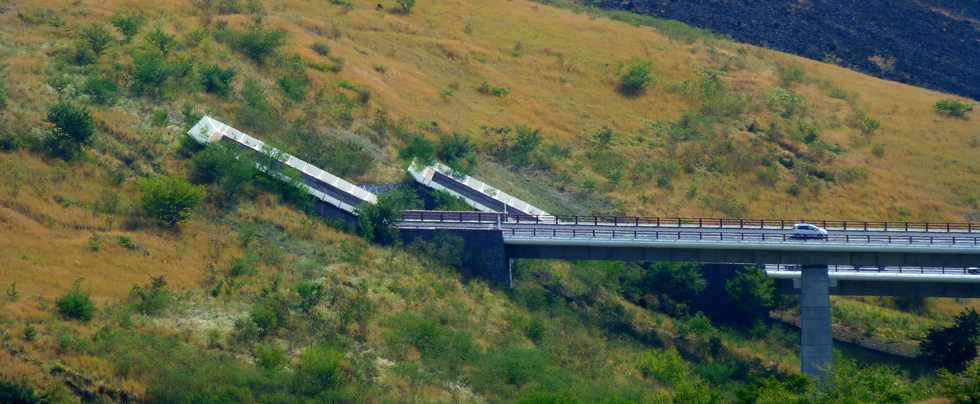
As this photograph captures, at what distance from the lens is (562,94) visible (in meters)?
98.8

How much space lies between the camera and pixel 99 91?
73688mm

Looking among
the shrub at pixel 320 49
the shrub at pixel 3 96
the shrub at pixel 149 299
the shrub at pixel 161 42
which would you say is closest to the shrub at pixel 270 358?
the shrub at pixel 149 299

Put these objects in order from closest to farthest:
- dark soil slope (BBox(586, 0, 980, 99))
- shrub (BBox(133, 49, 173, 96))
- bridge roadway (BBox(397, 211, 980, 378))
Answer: bridge roadway (BBox(397, 211, 980, 378)) < shrub (BBox(133, 49, 173, 96)) < dark soil slope (BBox(586, 0, 980, 99))

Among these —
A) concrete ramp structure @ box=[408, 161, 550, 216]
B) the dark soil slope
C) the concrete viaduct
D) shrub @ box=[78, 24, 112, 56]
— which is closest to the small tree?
the concrete viaduct

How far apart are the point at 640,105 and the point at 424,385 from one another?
167 feet

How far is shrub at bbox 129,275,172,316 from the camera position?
176ft

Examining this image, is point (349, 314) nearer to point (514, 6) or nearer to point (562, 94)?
point (562, 94)

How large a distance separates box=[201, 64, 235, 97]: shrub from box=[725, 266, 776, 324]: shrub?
103 ft

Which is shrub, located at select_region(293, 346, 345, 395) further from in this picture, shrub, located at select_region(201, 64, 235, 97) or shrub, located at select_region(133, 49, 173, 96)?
shrub, located at select_region(201, 64, 235, 97)

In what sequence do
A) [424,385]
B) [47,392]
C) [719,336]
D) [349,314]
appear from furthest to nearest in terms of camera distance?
[719,336] → [349,314] → [424,385] → [47,392]

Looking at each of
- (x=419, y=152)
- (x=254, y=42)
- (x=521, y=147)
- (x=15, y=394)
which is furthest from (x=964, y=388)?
(x=254, y=42)

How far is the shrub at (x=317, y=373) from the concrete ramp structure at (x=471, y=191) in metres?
23.3

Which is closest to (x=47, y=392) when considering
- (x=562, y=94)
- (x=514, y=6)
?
(x=562, y=94)

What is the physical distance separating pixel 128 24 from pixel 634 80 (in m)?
37.2
